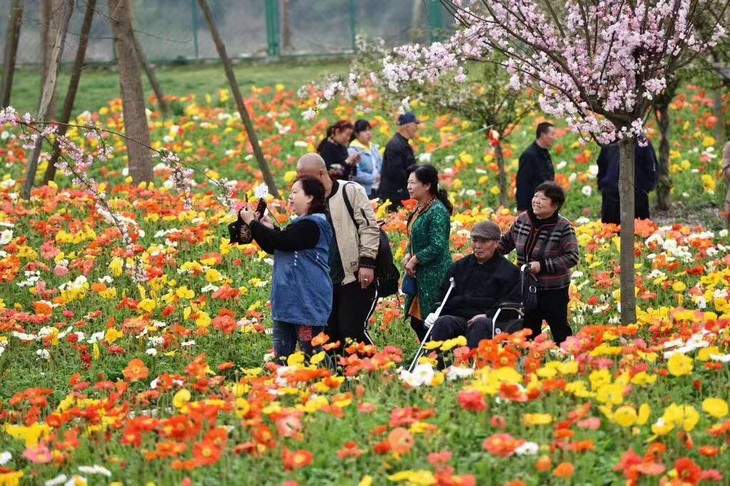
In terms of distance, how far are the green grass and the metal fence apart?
734mm

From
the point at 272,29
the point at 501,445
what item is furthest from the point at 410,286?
the point at 272,29

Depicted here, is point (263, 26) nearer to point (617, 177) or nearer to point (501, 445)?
point (617, 177)

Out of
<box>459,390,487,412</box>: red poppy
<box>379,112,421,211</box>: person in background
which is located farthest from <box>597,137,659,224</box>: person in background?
<box>459,390,487,412</box>: red poppy

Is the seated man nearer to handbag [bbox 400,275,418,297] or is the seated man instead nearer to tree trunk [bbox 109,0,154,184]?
handbag [bbox 400,275,418,297]

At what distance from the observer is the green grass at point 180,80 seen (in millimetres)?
23141

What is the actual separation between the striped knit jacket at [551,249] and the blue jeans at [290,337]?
1525mm

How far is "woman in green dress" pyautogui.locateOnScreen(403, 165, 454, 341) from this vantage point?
8.18 metres

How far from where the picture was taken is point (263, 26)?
1092 inches

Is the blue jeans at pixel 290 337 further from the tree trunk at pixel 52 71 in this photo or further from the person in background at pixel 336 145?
the tree trunk at pixel 52 71

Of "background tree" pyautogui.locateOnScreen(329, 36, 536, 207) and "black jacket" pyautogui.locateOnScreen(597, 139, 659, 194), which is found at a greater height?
"background tree" pyautogui.locateOnScreen(329, 36, 536, 207)

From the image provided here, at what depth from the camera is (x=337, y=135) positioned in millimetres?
12445

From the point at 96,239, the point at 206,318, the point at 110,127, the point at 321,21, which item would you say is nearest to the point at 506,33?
the point at 206,318

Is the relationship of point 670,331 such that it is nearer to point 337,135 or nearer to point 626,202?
point 626,202

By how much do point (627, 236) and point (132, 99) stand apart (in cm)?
766
